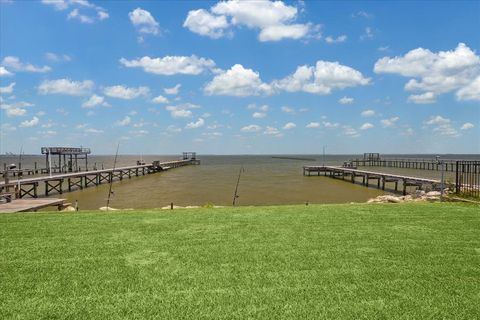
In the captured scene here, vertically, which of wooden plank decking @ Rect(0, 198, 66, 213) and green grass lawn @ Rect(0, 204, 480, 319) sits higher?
green grass lawn @ Rect(0, 204, 480, 319)

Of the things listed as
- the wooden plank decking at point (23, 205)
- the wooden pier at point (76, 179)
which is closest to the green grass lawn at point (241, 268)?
the wooden plank decking at point (23, 205)

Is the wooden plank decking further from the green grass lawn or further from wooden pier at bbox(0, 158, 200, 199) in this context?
wooden pier at bbox(0, 158, 200, 199)

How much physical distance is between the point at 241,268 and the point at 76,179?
4841 centimetres

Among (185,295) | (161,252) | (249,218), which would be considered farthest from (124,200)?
(185,295)

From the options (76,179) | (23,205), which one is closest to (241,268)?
(23,205)

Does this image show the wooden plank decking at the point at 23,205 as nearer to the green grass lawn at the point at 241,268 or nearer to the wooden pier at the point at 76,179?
the green grass lawn at the point at 241,268

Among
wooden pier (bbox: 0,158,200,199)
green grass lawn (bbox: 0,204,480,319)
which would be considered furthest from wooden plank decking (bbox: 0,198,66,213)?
wooden pier (bbox: 0,158,200,199)

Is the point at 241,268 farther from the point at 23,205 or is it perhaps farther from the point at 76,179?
the point at 76,179

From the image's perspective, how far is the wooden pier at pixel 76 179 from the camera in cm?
2755

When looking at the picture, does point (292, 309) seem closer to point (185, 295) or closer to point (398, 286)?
point (185, 295)

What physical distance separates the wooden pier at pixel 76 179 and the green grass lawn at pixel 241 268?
15008 millimetres

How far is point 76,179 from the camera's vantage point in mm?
48062

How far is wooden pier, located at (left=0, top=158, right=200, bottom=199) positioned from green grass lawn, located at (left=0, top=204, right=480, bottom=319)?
15.0 metres

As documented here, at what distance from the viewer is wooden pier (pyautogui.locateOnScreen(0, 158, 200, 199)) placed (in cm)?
2755
